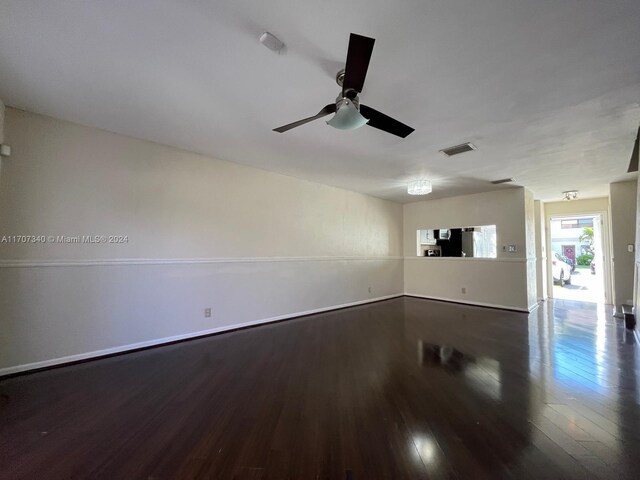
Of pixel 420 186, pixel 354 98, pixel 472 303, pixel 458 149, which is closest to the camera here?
pixel 354 98

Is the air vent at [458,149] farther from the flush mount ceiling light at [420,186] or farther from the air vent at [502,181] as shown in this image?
the air vent at [502,181]

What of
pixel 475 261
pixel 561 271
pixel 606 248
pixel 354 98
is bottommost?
pixel 561 271

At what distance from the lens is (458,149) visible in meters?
3.31

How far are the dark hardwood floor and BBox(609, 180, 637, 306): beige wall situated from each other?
108 inches

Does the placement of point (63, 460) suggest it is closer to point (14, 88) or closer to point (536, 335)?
point (14, 88)

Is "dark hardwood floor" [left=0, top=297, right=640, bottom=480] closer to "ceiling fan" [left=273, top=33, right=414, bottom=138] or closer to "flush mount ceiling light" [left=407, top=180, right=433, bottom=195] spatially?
"ceiling fan" [left=273, top=33, right=414, bottom=138]

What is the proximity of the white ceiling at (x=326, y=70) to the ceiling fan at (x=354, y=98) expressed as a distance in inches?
8.4

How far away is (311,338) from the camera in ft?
11.5

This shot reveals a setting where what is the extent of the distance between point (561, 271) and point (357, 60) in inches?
418

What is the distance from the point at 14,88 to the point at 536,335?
6.55 metres

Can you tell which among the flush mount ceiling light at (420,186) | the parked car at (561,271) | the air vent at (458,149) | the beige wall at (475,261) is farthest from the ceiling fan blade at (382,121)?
the parked car at (561,271)

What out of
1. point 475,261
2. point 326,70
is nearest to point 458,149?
point 326,70

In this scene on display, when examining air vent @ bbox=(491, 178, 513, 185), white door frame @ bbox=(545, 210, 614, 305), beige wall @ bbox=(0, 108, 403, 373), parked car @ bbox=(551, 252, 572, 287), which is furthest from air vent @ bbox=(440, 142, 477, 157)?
parked car @ bbox=(551, 252, 572, 287)

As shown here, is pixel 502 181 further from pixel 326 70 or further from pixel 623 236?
pixel 326 70
